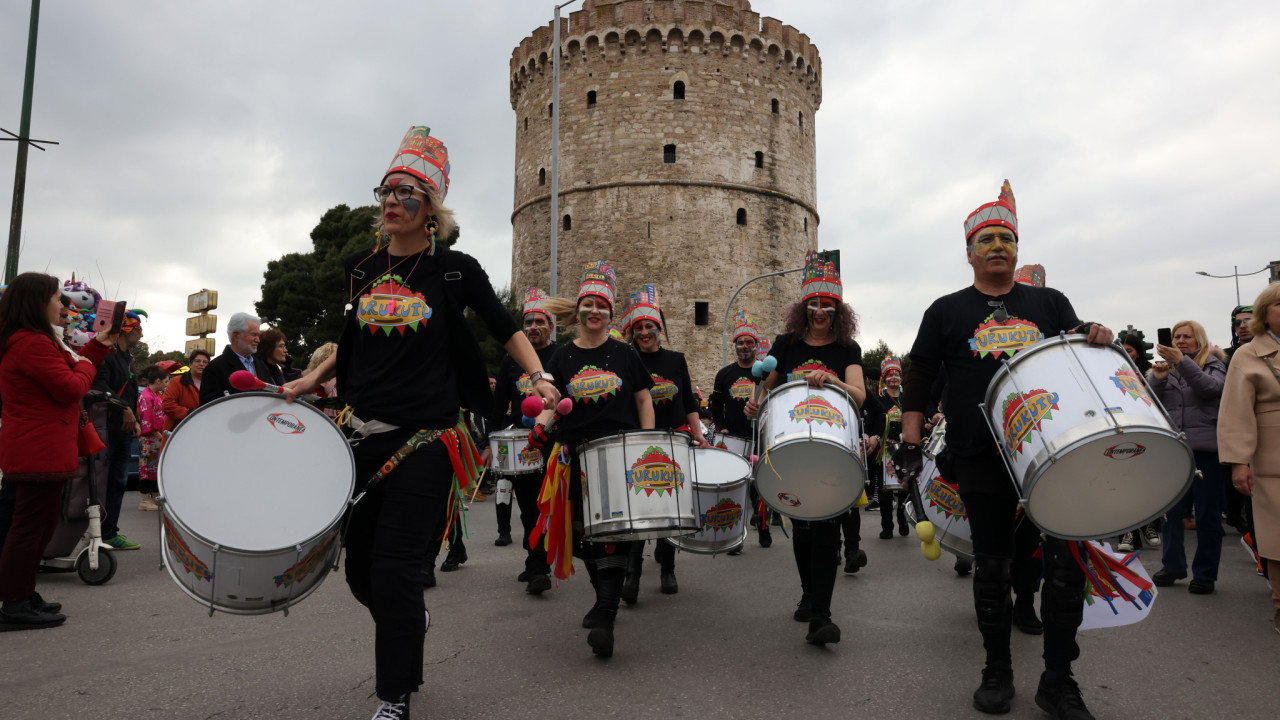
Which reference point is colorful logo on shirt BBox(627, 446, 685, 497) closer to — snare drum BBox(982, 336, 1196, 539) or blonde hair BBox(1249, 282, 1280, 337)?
snare drum BBox(982, 336, 1196, 539)

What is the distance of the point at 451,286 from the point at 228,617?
3.09 metres

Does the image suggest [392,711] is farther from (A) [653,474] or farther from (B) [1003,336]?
(B) [1003,336]

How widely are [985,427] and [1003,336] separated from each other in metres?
0.42

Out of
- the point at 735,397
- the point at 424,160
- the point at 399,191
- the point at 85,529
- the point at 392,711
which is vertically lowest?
the point at 392,711

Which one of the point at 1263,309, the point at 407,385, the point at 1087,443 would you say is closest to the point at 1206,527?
the point at 1263,309

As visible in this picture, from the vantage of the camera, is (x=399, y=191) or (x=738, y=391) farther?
(x=738, y=391)

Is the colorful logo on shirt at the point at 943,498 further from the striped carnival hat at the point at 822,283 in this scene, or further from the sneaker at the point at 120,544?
the sneaker at the point at 120,544

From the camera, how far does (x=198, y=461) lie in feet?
10.1

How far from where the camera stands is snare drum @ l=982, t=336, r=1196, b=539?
10.2 ft

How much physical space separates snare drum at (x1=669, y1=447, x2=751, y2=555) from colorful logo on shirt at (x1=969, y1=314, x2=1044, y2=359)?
209 cm

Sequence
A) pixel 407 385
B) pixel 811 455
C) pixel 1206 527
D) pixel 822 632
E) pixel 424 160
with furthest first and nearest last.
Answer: pixel 1206 527 < pixel 822 632 < pixel 811 455 < pixel 424 160 < pixel 407 385

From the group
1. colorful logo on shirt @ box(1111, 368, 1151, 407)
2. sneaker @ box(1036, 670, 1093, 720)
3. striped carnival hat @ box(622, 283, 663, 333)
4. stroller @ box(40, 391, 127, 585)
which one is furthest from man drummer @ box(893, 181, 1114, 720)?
stroller @ box(40, 391, 127, 585)

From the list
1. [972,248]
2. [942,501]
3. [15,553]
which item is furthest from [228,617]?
[972,248]

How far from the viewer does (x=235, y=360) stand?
23.5 feet
